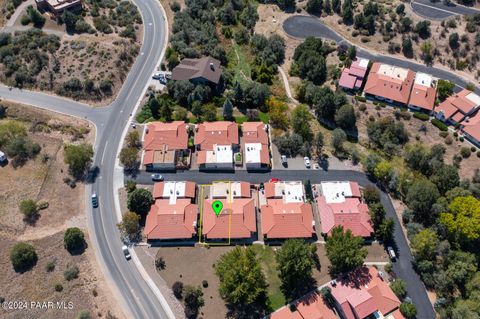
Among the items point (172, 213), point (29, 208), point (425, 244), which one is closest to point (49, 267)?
point (29, 208)

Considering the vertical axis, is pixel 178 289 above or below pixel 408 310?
below

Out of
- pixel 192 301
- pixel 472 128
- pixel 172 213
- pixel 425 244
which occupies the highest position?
pixel 472 128

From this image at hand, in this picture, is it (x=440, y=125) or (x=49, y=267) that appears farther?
(x=440, y=125)

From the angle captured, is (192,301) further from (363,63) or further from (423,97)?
(363,63)

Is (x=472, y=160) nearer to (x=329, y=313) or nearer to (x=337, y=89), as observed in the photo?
(x=337, y=89)

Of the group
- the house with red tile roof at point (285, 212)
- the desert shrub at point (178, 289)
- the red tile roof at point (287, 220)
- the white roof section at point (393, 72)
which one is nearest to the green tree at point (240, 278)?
the desert shrub at point (178, 289)

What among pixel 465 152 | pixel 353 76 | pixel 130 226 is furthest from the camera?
pixel 353 76

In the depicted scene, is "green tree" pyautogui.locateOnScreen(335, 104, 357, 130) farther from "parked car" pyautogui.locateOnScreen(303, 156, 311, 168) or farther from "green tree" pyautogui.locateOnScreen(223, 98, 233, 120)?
"green tree" pyautogui.locateOnScreen(223, 98, 233, 120)

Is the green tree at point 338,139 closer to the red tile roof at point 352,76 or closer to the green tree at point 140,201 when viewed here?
the red tile roof at point 352,76
